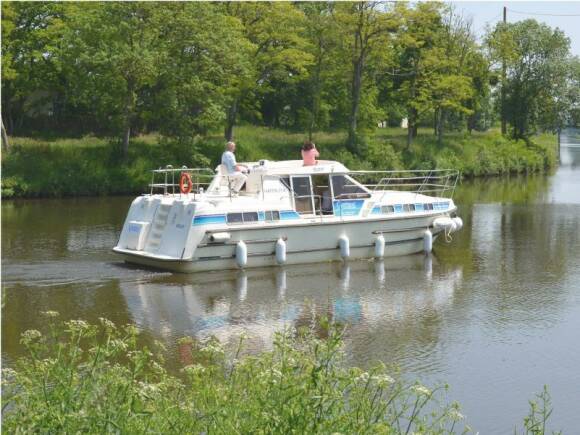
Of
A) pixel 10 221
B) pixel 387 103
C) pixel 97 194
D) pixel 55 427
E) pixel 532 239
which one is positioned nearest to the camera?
pixel 55 427

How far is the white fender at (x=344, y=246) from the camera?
74.0 feet

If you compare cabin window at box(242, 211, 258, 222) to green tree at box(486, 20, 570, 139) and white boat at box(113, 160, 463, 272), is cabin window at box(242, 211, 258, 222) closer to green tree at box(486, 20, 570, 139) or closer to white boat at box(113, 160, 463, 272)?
white boat at box(113, 160, 463, 272)

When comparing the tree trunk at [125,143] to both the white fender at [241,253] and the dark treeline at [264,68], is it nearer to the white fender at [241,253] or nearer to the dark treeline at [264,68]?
the dark treeline at [264,68]

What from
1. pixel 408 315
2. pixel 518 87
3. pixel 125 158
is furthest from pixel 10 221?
pixel 518 87

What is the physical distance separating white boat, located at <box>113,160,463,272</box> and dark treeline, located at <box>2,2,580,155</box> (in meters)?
18.9

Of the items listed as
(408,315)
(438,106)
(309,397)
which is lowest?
(408,315)

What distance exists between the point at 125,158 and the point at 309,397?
36181 millimetres

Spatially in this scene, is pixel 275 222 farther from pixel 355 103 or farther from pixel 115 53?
pixel 355 103

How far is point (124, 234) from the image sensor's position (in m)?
22.0

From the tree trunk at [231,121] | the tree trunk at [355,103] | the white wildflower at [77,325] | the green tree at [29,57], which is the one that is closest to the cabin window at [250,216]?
the white wildflower at [77,325]

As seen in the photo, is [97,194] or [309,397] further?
[97,194]

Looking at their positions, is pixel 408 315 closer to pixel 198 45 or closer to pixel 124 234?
pixel 124 234

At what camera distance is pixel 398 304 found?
1841 centimetres

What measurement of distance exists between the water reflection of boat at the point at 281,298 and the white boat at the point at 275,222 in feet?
1.40
